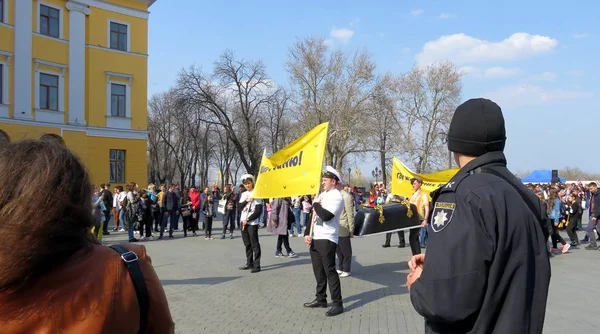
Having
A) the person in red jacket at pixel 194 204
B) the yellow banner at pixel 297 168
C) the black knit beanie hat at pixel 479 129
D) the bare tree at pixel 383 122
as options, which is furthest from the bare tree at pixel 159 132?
the black knit beanie hat at pixel 479 129

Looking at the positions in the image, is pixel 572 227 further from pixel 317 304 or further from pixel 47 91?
pixel 47 91

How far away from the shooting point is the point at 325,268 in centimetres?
734

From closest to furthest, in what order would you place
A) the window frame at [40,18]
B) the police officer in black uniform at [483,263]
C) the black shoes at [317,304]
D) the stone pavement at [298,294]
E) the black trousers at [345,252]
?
the police officer in black uniform at [483,263], the stone pavement at [298,294], the black shoes at [317,304], the black trousers at [345,252], the window frame at [40,18]

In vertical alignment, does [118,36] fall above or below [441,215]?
above

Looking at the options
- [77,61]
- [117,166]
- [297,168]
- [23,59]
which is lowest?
[297,168]

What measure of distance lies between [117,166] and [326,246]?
28232mm

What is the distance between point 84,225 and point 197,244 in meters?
15.1

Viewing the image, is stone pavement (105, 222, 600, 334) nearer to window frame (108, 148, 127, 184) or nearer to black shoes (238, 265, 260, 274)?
black shoes (238, 265, 260, 274)

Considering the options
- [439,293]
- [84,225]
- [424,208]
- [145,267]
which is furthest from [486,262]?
[424,208]

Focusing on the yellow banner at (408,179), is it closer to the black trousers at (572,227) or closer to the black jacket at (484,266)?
the black trousers at (572,227)

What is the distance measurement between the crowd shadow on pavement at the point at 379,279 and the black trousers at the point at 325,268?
46 centimetres

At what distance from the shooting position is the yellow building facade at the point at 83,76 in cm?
2817

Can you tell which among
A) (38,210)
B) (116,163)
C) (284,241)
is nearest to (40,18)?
(116,163)

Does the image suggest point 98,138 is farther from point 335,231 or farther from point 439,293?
point 439,293
